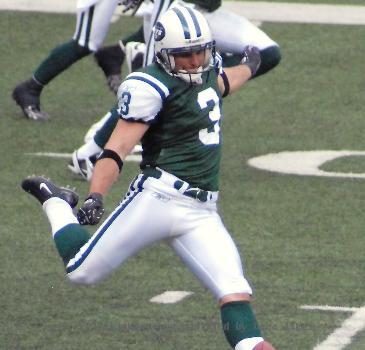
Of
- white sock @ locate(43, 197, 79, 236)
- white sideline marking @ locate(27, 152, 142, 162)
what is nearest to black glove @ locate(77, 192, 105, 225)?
white sock @ locate(43, 197, 79, 236)

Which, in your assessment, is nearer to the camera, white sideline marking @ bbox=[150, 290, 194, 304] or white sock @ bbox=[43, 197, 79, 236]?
white sock @ bbox=[43, 197, 79, 236]

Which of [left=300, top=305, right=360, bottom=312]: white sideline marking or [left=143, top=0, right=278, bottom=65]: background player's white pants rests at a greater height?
[left=143, top=0, right=278, bottom=65]: background player's white pants

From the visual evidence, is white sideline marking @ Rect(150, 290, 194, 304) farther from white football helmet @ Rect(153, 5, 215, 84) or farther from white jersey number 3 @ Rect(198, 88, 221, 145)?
white football helmet @ Rect(153, 5, 215, 84)

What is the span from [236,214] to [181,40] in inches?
112

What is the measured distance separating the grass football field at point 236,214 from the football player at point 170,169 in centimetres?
57

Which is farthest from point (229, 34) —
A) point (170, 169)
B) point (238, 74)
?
point (170, 169)

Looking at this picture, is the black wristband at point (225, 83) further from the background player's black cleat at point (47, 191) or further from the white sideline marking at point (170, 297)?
the white sideline marking at point (170, 297)

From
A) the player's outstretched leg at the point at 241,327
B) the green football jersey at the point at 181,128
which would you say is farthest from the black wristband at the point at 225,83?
the player's outstretched leg at the point at 241,327

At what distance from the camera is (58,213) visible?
758cm

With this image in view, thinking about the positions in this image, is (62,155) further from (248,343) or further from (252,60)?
(248,343)

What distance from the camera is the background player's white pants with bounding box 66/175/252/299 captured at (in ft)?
23.1

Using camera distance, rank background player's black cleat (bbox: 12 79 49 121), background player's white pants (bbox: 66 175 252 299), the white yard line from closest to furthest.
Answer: background player's white pants (bbox: 66 175 252 299) → background player's black cleat (bbox: 12 79 49 121) → the white yard line

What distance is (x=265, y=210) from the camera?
9.98 meters

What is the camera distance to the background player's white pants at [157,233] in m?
7.04
